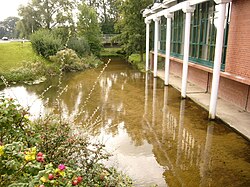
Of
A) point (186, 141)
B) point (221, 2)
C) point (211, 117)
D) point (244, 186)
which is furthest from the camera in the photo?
point (211, 117)

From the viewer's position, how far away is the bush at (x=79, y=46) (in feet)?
82.8

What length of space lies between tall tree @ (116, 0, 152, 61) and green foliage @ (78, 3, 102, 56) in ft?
20.9

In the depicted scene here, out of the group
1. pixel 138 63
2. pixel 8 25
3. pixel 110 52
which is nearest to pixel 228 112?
pixel 138 63

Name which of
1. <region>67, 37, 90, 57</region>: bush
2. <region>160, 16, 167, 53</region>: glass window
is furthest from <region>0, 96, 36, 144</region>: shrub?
<region>67, 37, 90, 57</region>: bush

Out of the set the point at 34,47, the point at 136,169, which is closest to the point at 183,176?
the point at 136,169

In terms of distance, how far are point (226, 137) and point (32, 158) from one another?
6.71 metres

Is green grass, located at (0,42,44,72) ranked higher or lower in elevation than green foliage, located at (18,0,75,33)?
lower

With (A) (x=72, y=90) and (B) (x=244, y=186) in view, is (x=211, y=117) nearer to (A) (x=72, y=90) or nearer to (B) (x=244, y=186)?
(B) (x=244, y=186)

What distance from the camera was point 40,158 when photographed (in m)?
1.97

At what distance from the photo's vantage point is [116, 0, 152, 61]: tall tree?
22.7m

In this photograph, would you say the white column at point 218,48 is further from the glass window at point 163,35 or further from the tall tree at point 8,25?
the tall tree at point 8,25

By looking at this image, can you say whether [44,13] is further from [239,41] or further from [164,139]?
[164,139]

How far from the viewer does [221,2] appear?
25.8ft

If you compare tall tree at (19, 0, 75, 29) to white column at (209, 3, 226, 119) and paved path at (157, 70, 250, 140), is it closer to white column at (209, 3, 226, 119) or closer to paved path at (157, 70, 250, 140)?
paved path at (157, 70, 250, 140)
